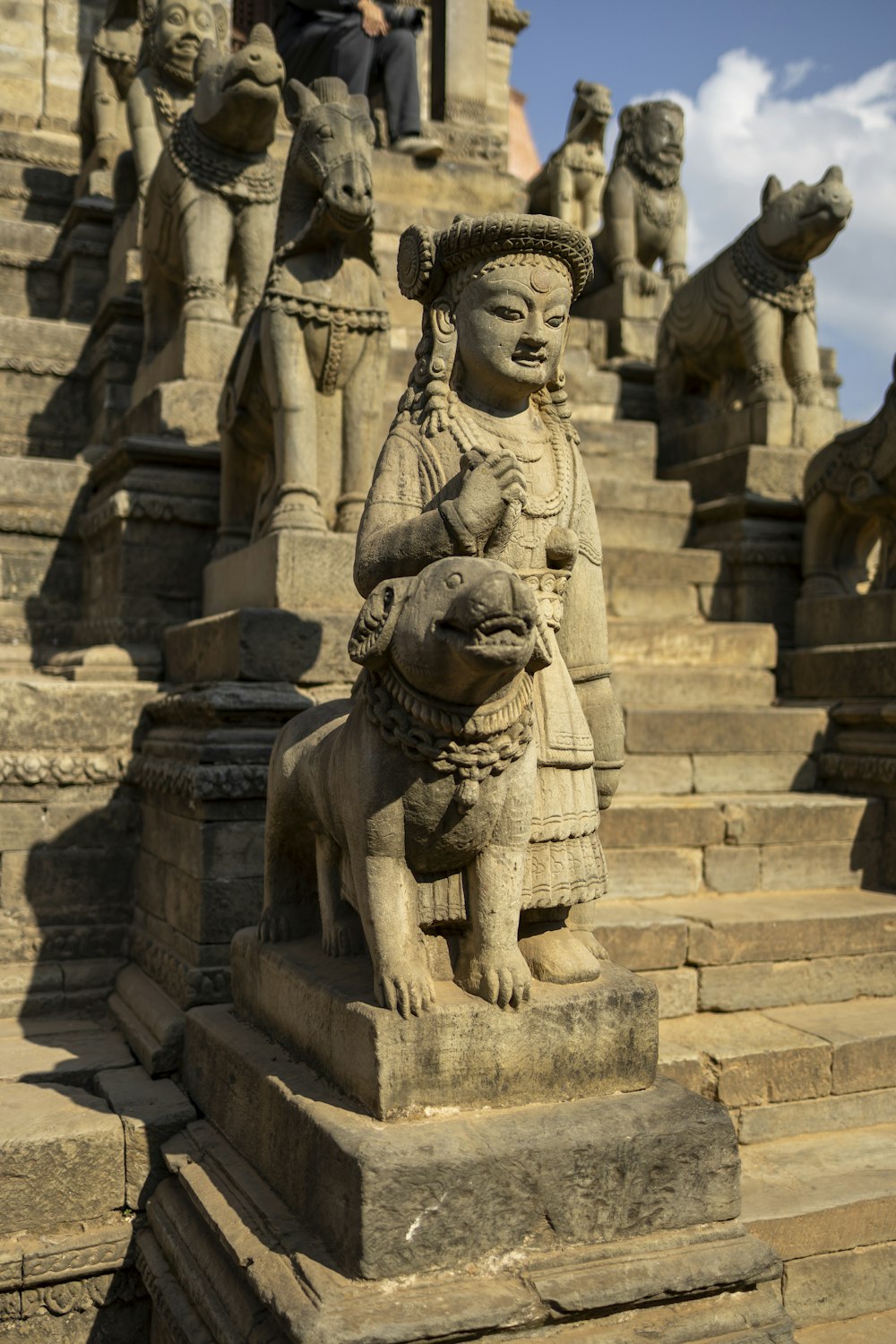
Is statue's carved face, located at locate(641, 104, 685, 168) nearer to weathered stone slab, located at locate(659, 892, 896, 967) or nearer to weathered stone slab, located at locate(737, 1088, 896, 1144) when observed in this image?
weathered stone slab, located at locate(659, 892, 896, 967)

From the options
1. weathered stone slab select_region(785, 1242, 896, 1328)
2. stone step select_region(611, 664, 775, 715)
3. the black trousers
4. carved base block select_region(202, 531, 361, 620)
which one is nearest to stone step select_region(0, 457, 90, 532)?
carved base block select_region(202, 531, 361, 620)

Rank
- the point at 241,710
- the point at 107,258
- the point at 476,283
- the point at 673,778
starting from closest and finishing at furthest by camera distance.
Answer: the point at 476,283, the point at 241,710, the point at 673,778, the point at 107,258

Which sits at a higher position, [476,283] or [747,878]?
[476,283]

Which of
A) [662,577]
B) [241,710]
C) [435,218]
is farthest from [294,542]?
[435,218]

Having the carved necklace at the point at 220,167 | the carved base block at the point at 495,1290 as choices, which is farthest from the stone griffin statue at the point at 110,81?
the carved base block at the point at 495,1290

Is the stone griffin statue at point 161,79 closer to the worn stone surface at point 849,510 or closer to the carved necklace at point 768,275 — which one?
the carved necklace at point 768,275

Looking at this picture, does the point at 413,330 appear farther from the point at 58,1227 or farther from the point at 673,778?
the point at 58,1227

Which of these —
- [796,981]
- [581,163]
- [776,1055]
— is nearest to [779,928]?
[796,981]

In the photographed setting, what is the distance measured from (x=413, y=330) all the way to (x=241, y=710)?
521cm

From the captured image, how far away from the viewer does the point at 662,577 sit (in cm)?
740

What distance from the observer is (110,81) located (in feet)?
32.0

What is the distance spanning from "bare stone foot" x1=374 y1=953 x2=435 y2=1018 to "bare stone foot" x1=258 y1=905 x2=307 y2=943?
82 cm

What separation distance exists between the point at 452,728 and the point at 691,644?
14.3 feet

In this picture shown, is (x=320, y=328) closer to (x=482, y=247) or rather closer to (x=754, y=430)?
(x=482, y=247)
